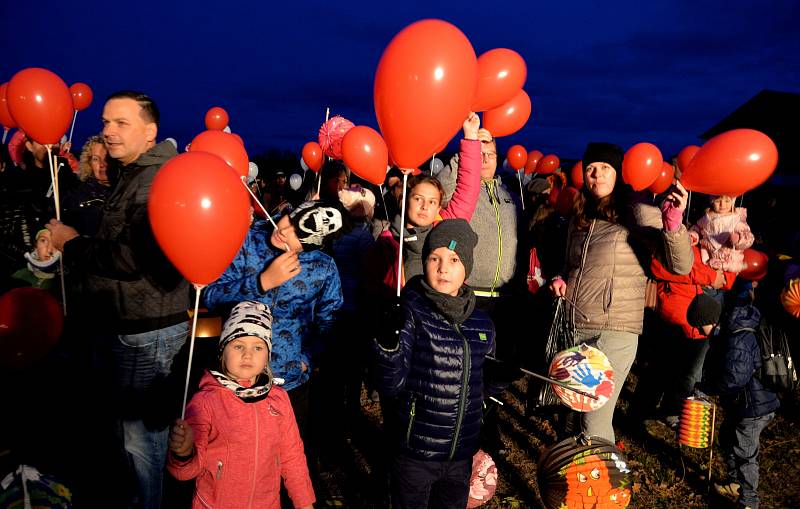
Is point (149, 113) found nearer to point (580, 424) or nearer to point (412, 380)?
point (412, 380)

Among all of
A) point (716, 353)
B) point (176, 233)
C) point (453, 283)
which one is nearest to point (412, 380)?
point (453, 283)

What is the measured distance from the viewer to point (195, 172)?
1.85m

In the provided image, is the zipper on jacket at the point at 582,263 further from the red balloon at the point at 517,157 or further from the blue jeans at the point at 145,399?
the red balloon at the point at 517,157

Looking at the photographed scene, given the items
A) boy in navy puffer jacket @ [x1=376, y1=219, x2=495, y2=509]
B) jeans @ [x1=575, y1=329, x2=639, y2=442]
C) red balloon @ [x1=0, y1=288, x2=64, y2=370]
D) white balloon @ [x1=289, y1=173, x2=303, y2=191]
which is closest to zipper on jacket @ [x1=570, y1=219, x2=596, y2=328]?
jeans @ [x1=575, y1=329, x2=639, y2=442]

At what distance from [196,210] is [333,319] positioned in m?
1.10

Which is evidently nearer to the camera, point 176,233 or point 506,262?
point 176,233

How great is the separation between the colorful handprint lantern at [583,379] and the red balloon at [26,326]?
2.41m

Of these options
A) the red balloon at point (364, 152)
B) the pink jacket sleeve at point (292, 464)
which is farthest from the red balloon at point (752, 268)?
the pink jacket sleeve at point (292, 464)

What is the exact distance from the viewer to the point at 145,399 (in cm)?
232

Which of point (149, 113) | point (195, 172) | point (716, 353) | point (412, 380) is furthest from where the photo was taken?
point (716, 353)

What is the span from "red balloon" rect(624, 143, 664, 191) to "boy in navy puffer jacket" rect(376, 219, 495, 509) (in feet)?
6.78

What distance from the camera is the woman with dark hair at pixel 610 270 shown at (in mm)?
2787

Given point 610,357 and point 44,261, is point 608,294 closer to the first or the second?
point 610,357

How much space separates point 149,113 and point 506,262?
8.05ft
